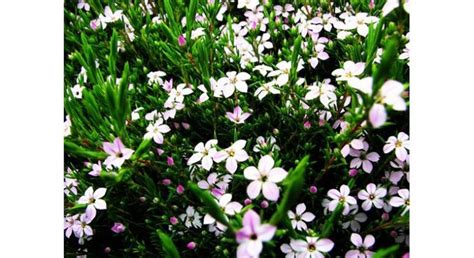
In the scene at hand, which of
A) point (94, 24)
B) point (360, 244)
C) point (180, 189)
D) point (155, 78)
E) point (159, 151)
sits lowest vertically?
point (360, 244)

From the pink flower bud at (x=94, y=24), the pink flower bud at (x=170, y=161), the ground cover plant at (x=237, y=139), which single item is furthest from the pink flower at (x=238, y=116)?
the pink flower bud at (x=94, y=24)

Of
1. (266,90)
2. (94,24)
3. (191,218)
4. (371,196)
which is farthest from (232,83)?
(94,24)

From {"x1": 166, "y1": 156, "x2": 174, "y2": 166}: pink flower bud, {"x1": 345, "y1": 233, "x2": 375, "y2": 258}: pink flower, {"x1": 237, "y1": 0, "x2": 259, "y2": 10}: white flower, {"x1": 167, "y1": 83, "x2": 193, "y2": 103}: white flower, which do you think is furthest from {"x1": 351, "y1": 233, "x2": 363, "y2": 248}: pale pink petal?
{"x1": 237, "y1": 0, "x2": 259, "y2": 10}: white flower

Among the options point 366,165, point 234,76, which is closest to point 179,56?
point 234,76

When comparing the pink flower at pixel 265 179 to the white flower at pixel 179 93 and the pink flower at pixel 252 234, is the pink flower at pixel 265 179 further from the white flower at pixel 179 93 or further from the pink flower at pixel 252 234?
the white flower at pixel 179 93

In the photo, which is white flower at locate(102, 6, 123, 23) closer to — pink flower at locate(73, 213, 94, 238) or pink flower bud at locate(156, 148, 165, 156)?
pink flower bud at locate(156, 148, 165, 156)

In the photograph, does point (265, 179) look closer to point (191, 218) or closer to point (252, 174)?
point (252, 174)

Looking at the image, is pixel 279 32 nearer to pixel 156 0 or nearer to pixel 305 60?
pixel 305 60
